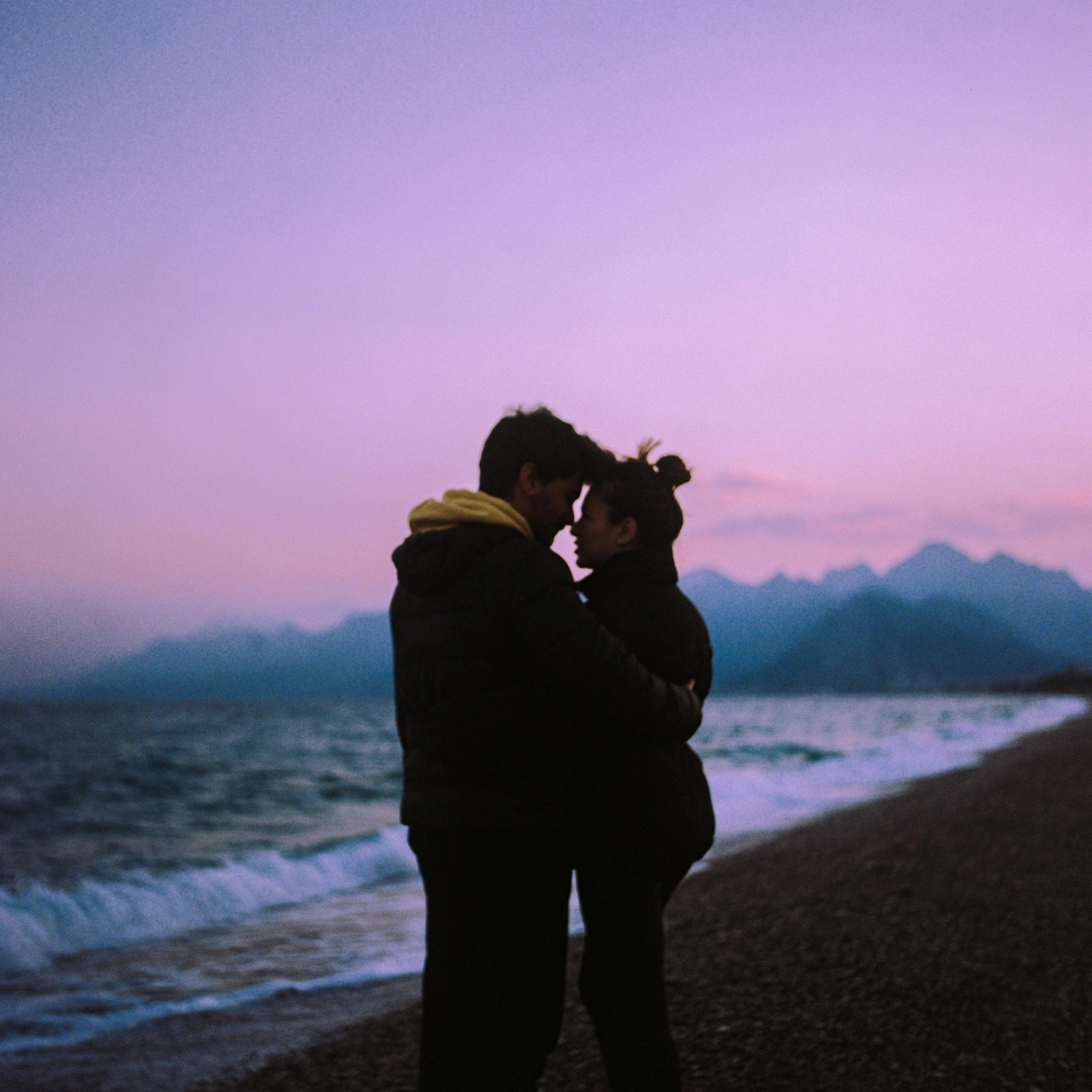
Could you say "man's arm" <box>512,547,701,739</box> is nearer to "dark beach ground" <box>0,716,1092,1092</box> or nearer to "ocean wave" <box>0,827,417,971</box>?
"dark beach ground" <box>0,716,1092,1092</box>

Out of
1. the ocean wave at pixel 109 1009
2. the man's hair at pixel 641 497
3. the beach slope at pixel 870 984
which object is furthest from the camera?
the ocean wave at pixel 109 1009

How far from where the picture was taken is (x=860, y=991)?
14.3ft

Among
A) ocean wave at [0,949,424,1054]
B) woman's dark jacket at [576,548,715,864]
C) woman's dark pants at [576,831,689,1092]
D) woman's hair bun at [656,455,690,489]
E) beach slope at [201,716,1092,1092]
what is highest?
woman's hair bun at [656,455,690,489]

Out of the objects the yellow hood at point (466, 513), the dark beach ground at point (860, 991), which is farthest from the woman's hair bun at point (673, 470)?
the dark beach ground at point (860, 991)

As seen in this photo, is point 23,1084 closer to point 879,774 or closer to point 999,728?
point 879,774

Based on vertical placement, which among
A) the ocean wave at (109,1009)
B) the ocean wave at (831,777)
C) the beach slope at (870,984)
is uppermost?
the beach slope at (870,984)

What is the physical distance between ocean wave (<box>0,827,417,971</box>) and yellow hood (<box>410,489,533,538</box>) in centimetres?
675

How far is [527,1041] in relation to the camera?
221cm

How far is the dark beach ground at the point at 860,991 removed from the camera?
3.61 meters

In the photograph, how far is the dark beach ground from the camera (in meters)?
3.61

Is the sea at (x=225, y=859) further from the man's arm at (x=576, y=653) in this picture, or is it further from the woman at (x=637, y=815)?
the man's arm at (x=576, y=653)

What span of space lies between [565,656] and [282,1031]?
3992mm

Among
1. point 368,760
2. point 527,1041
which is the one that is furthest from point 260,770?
point 527,1041

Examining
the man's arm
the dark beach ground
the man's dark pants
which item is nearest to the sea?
the dark beach ground
